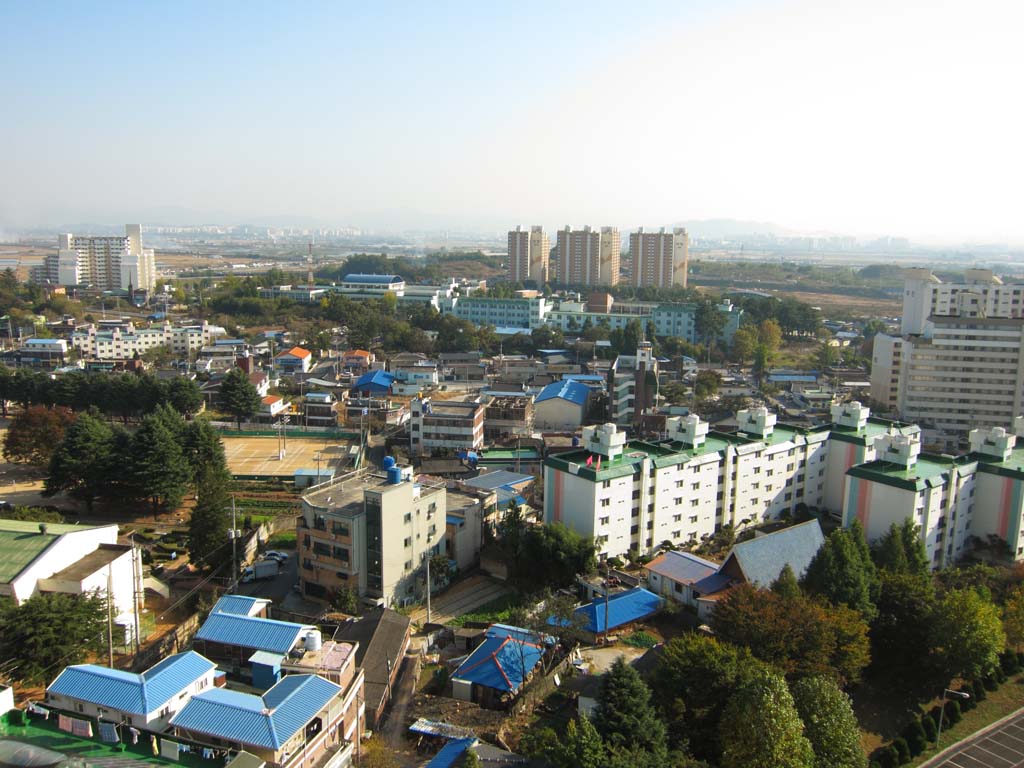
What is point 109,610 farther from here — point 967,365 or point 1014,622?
point 967,365

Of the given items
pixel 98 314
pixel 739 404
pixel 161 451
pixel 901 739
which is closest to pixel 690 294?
pixel 739 404

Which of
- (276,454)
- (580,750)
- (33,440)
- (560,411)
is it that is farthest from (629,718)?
(33,440)

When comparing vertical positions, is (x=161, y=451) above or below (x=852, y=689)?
above

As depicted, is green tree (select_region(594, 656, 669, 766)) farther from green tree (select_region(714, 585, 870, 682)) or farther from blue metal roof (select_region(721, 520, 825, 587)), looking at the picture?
blue metal roof (select_region(721, 520, 825, 587))

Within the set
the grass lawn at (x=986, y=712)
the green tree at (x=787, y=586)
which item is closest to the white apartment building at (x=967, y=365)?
the grass lawn at (x=986, y=712)

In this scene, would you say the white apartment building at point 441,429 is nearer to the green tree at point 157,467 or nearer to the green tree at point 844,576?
the green tree at point 157,467

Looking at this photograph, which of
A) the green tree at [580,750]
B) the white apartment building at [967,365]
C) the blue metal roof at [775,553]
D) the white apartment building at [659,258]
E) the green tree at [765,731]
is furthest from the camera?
the white apartment building at [659,258]

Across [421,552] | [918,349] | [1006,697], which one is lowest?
[1006,697]

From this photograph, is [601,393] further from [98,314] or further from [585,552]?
[98,314]

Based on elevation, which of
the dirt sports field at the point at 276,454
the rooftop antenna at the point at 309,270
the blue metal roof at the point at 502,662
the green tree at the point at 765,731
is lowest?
the dirt sports field at the point at 276,454
